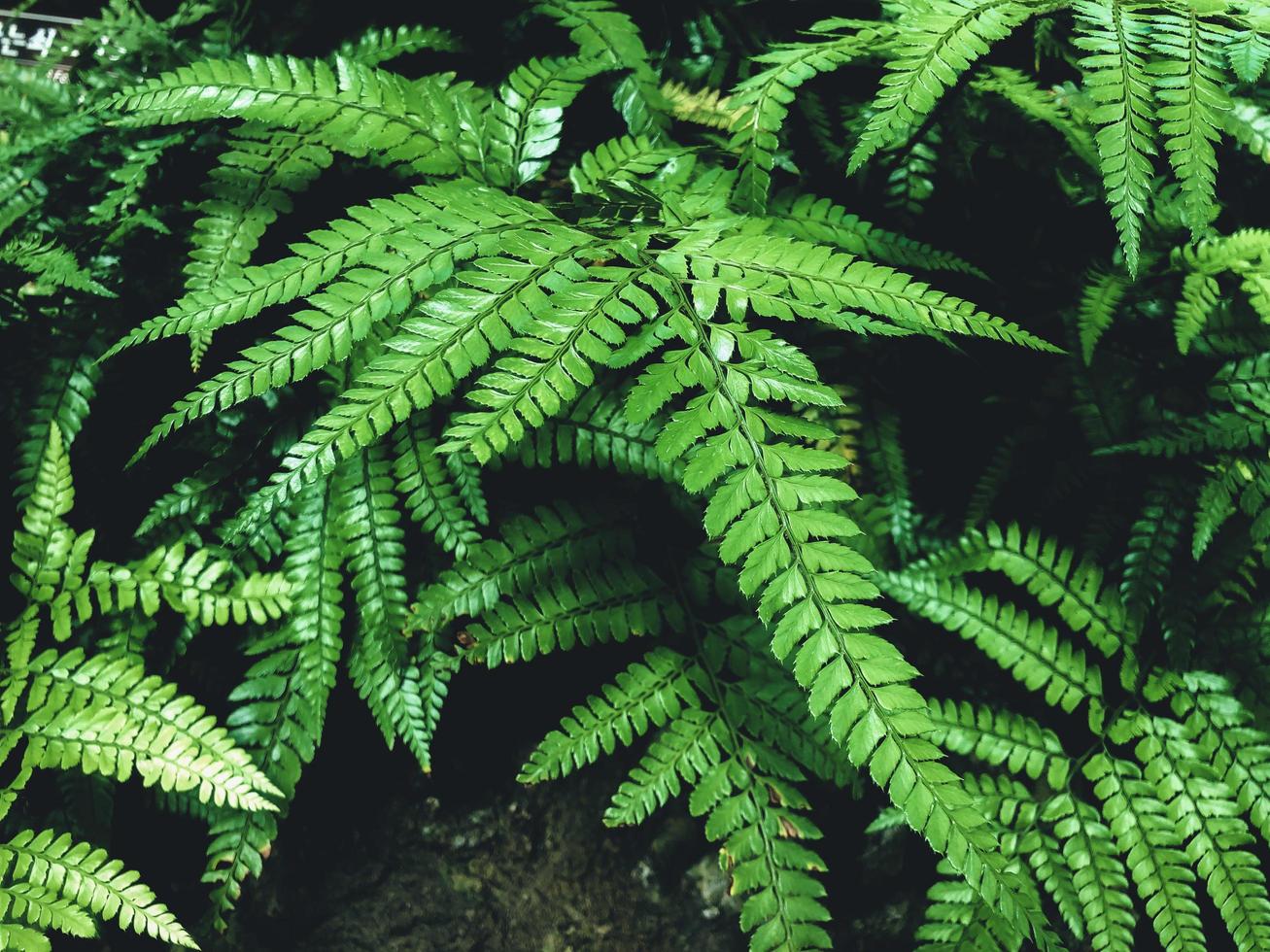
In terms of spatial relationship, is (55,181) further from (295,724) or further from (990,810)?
(990,810)

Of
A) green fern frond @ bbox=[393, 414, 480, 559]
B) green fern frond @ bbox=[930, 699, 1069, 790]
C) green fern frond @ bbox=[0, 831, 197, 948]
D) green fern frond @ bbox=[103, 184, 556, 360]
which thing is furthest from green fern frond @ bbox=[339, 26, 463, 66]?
green fern frond @ bbox=[930, 699, 1069, 790]

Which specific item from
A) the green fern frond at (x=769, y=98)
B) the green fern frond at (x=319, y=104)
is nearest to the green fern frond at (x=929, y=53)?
the green fern frond at (x=769, y=98)

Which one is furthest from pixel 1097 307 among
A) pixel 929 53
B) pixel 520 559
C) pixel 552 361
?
pixel 520 559

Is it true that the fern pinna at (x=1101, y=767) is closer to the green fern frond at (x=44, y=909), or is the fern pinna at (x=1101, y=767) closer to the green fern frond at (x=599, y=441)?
the green fern frond at (x=599, y=441)

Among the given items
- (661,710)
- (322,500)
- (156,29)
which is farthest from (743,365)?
(156,29)

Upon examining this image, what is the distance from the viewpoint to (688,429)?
1.42 m

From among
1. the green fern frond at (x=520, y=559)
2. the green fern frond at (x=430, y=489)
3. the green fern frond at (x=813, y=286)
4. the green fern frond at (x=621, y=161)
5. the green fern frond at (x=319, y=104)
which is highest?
the green fern frond at (x=319, y=104)

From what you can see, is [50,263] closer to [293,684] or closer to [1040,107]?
[293,684]

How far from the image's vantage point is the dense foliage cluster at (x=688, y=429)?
148 cm

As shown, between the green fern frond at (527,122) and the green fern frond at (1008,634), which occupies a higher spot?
the green fern frond at (527,122)

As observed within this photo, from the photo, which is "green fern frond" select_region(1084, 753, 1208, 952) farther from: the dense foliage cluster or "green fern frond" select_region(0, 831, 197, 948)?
"green fern frond" select_region(0, 831, 197, 948)

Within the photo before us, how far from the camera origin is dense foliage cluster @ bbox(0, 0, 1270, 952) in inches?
58.4

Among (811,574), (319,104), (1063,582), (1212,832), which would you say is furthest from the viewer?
(1063,582)

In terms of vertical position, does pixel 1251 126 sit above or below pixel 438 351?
above
